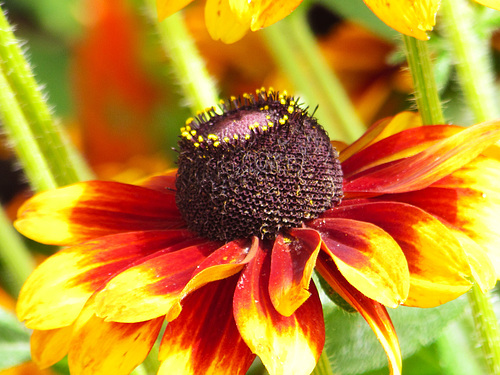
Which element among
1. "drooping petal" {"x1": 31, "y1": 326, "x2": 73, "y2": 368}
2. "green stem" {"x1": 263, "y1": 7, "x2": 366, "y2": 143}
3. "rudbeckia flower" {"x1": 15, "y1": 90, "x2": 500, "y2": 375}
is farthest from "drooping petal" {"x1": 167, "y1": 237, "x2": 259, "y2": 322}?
"green stem" {"x1": 263, "y1": 7, "x2": 366, "y2": 143}

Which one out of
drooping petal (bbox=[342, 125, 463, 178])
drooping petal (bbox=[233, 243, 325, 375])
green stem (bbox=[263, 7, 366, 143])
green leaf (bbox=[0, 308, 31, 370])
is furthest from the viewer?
green stem (bbox=[263, 7, 366, 143])

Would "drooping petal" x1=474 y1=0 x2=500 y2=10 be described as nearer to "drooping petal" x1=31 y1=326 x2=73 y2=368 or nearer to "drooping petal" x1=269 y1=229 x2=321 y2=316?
"drooping petal" x1=269 y1=229 x2=321 y2=316

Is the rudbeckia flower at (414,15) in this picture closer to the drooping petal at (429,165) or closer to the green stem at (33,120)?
the drooping petal at (429,165)

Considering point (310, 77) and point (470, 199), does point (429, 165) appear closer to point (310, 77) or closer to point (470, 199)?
point (470, 199)

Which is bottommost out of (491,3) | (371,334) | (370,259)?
(371,334)

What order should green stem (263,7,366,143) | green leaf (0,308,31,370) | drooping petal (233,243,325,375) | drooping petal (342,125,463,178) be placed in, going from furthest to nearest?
green stem (263,7,366,143), green leaf (0,308,31,370), drooping petal (342,125,463,178), drooping petal (233,243,325,375)

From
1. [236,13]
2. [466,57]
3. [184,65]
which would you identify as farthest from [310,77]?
[236,13]
